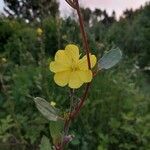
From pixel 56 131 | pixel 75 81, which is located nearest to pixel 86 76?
pixel 75 81

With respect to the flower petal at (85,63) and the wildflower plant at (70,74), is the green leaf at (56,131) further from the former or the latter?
the flower petal at (85,63)

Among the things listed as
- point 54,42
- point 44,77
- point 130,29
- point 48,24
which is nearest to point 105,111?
point 44,77

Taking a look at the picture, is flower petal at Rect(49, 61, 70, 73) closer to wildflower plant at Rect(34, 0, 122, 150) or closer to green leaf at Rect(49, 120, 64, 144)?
wildflower plant at Rect(34, 0, 122, 150)

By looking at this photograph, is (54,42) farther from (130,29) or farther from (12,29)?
(130,29)

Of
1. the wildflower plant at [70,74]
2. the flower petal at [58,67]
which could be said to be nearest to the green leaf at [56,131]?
the wildflower plant at [70,74]

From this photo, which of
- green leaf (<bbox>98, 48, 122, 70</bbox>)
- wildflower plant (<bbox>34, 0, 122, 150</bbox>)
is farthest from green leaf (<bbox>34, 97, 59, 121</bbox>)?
green leaf (<bbox>98, 48, 122, 70</bbox>)

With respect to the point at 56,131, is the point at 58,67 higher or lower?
higher

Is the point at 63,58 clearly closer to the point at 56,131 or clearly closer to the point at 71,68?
the point at 71,68
